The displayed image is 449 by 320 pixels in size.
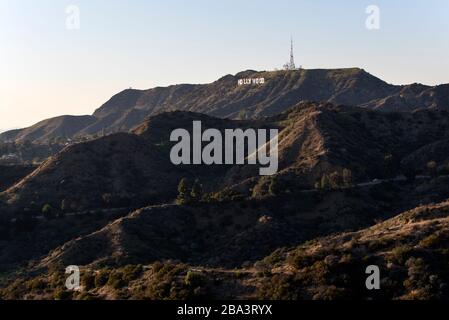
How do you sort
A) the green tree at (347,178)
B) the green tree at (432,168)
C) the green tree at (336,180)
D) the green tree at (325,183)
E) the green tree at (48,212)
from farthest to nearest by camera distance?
the green tree at (432,168)
the green tree at (48,212)
the green tree at (347,178)
the green tree at (336,180)
the green tree at (325,183)

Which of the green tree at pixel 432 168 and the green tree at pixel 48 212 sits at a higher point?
the green tree at pixel 432 168

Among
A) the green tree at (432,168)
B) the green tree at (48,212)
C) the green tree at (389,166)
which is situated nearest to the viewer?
Answer: the green tree at (48,212)

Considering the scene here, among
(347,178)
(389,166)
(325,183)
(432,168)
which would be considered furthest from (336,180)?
(432,168)

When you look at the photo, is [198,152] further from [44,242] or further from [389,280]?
[389,280]

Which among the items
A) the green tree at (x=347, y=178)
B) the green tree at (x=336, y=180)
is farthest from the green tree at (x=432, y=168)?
the green tree at (x=336, y=180)

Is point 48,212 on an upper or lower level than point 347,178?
lower

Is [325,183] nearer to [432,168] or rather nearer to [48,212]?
[432,168]

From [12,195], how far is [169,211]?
48.2 m

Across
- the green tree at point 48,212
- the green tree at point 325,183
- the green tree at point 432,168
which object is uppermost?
the green tree at point 432,168

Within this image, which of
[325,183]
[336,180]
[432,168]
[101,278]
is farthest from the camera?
[432,168]

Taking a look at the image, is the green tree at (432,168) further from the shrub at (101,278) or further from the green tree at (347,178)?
the shrub at (101,278)

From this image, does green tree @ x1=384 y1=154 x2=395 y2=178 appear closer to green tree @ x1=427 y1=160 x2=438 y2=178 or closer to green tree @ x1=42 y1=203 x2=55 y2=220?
green tree @ x1=427 y1=160 x2=438 y2=178

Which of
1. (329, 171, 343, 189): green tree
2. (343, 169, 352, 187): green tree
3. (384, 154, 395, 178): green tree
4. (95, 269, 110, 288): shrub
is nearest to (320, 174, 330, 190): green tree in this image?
(329, 171, 343, 189): green tree
